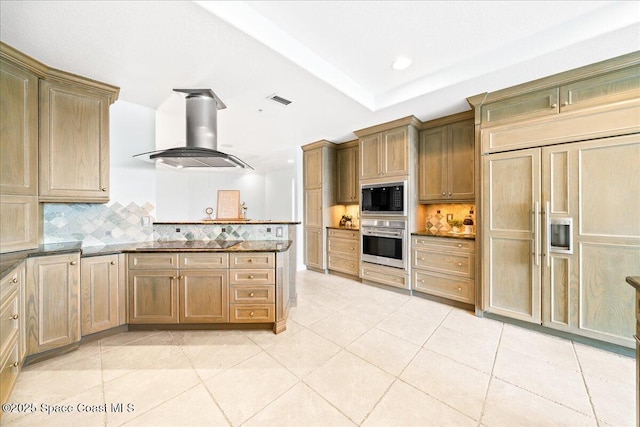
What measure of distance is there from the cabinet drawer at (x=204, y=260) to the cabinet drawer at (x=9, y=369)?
3.55 feet

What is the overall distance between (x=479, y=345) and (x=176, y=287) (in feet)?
9.19

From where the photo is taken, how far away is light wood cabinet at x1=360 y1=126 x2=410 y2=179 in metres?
3.46

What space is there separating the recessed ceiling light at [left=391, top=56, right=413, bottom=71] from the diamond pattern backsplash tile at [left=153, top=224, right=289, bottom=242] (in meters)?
2.02

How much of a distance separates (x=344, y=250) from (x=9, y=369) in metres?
3.63

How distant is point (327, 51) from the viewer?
2213 mm

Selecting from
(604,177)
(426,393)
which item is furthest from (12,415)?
(604,177)

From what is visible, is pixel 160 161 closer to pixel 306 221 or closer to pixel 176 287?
pixel 176 287

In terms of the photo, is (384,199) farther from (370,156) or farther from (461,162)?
(461,162)

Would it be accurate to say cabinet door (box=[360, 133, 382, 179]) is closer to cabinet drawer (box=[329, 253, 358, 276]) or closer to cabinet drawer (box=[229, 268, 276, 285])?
cabinet drawer (box=[329, 253, 358, 276])

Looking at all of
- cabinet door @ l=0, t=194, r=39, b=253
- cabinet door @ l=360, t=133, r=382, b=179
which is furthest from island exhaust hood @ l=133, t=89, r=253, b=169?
cabinet door @ l=360, t=133, r=382, b=179

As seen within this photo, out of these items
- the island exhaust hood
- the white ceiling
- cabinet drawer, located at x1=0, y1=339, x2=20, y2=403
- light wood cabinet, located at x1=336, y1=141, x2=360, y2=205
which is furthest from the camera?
light wood cabinet, located at x1=336, y1=141, x2=360, y2=205

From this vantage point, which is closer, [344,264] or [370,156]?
[370,156]

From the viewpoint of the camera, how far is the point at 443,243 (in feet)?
10.3

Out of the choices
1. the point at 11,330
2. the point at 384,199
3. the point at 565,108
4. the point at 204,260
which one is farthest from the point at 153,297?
the point at 565,108
